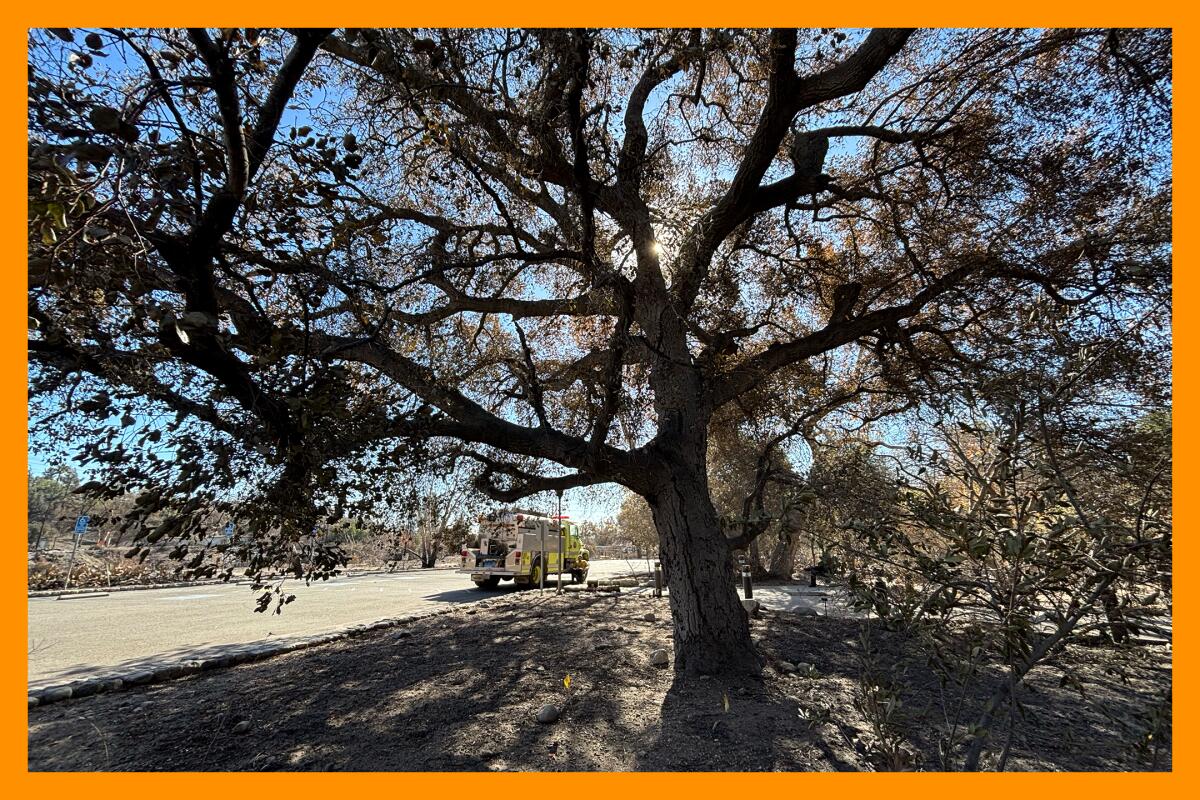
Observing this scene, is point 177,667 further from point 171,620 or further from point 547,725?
point 171,620

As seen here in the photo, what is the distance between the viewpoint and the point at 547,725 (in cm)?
408

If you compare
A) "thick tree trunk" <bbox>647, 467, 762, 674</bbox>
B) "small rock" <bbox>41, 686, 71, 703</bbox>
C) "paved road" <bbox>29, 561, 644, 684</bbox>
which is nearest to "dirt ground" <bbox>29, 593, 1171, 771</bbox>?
"small rock" <bbox>41, 686, 71, 703</bbox>

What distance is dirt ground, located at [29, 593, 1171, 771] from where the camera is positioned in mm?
3385

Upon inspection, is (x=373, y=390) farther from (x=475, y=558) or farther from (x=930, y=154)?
(x=475, y=558)

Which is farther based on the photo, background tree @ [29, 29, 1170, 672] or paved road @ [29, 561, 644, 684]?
paved road @ [29, 561, 644, 684]

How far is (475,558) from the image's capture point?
17.1 meters

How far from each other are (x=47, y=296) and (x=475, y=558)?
15.4 meters

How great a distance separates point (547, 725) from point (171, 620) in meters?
9.13

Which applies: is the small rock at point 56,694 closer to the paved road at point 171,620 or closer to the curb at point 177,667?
the curb at point 177,667

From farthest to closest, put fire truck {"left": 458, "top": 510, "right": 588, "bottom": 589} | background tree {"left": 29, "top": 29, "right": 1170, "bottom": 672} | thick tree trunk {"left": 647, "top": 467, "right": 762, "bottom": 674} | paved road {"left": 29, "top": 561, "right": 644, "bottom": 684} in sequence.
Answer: fire truck {"left": 458, "top": 510, "right": 588, "bottom": 589}
paved road {"left": 29, "top": 561, "right": 644, "bottom": 684}
thick tree trunk {"left": 647, "top": 467, "right": 762, "bottom": 674}
background tree {"left": 29, "top": 29, "right": 1170, "bottom": 672}

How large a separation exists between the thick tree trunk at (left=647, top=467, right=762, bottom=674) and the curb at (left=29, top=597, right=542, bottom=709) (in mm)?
5127

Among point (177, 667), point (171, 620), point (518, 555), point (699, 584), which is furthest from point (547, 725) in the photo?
point (518, 555)

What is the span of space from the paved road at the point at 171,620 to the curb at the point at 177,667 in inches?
15.4

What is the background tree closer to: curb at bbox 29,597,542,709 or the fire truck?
curb at bbox 29,597,542,709
